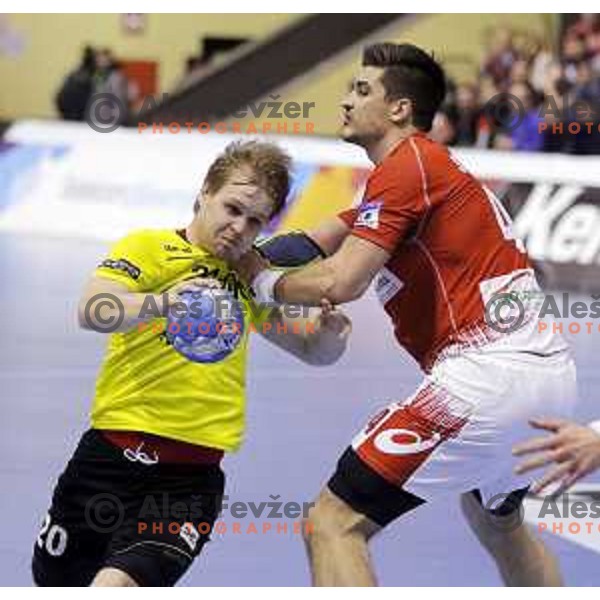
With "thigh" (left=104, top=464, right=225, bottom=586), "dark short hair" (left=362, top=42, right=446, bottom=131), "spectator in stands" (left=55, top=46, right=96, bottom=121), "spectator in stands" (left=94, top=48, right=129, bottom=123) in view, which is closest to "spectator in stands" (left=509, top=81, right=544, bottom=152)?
"spectator in stands" (left=94, top=48, right=129, bottom=123)

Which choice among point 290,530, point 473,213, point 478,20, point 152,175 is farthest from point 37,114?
point 473,213

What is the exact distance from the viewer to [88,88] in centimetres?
2484

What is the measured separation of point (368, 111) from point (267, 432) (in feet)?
14.2

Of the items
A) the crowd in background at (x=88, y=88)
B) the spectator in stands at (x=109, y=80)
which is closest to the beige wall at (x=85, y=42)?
the spectator in stands at (x=109, y=80)

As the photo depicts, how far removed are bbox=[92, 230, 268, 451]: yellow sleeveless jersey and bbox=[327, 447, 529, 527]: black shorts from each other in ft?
1.03

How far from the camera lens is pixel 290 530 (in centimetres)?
760

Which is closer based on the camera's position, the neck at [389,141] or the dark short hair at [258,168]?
the dark short hair at [258,168]

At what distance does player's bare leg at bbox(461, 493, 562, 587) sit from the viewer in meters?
5.89

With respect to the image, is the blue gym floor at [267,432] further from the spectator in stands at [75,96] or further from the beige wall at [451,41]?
the beige wall at [451,41]

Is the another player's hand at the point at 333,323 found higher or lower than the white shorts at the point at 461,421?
higher

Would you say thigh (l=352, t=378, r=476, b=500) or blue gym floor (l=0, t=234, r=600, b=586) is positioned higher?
thigh (l=352, t=378, r=476, b=500)

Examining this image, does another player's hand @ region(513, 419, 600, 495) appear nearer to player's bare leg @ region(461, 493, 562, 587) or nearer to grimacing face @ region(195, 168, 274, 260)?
grimacing face @ region(195, 168, 274, 260)

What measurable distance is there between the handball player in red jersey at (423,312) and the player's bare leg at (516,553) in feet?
1.28

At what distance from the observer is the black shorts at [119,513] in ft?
16.6
